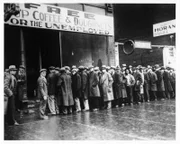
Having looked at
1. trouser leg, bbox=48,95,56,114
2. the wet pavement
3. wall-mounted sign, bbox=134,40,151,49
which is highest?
wall-mounted sign, bbox=134,40,151,49

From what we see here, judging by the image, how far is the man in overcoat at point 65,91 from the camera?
7195mm

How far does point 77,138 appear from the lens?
4289mm

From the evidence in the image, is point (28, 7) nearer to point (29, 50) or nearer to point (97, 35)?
point (29, 50)

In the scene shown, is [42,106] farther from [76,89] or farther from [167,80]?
[167,80]

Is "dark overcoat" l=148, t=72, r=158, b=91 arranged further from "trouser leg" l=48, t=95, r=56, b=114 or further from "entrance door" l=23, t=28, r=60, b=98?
"trouser leg" l=48, t=95, r=56, b=114

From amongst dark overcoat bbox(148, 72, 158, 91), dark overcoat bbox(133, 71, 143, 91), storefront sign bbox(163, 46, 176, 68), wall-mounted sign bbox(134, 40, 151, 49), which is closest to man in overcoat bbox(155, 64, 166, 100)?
dark overcoat bbox(148, 72, 158, 91)

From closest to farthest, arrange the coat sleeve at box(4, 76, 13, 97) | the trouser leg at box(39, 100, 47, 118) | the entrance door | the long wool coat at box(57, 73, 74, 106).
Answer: the coat sleeve at box(4, 76, 13, 97) < the trouser leg at box(39, 100, 47, 118) < the long wool coat at box(57, 73, 74, 106) < the entrance door

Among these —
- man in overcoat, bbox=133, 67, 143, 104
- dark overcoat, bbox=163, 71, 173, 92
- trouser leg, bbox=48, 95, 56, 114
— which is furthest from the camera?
dark overcoat, bbox=163, 71, 173, 92

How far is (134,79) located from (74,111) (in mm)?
3138

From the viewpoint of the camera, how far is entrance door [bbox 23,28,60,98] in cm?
979

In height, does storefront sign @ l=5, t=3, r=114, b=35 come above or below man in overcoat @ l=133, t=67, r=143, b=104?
above

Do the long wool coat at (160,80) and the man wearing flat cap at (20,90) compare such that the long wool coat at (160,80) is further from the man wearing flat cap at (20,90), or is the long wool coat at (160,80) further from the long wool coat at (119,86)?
the man wearing flat cap at (20,90)

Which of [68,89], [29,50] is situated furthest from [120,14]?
[68,89]

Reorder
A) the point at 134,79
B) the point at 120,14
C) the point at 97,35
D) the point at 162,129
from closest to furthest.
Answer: the point at 162,129 → the point at 134,79 → the point at 97,35 → the point at 120,14
